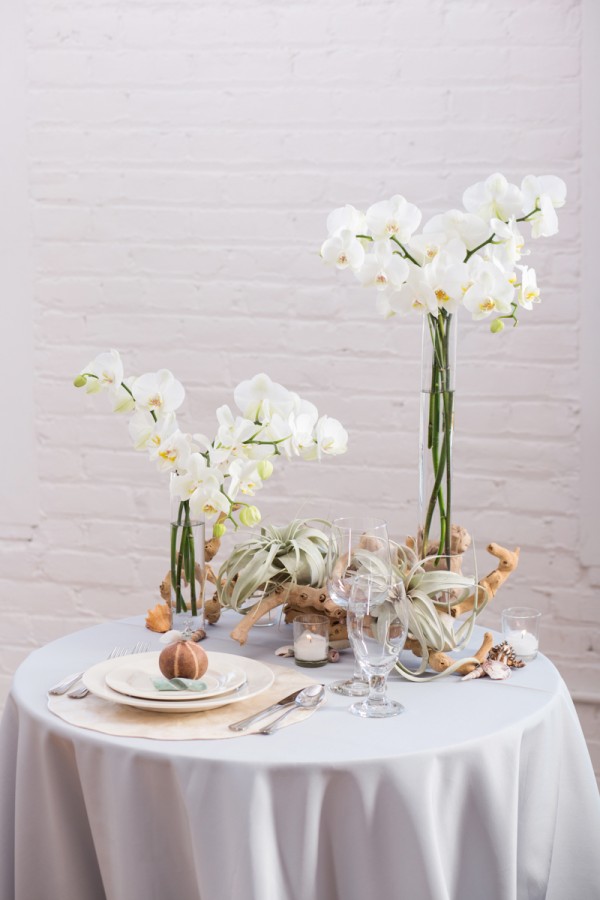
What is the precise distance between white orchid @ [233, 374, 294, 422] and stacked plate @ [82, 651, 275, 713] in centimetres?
38

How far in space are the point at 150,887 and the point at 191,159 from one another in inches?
79.0

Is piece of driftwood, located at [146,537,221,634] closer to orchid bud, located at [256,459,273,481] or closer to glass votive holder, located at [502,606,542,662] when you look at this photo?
orchid bud, located at [256,459,273,481]

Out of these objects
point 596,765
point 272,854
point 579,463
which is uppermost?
point 579,463

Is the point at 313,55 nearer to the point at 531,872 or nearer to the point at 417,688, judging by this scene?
the point at 417,688

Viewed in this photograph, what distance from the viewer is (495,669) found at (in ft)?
5.51

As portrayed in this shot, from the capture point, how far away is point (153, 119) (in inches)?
115

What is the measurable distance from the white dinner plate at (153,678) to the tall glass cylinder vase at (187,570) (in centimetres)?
14

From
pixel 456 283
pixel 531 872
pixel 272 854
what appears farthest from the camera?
pixel 456 283

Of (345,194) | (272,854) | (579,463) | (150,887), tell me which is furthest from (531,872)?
(345,194)

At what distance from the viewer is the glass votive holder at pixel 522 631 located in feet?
5.90

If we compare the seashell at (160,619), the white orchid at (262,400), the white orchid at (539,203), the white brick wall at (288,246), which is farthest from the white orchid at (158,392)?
the white brick wall at (288,246)

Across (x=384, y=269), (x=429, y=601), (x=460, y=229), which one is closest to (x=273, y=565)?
(x=429, y=601)

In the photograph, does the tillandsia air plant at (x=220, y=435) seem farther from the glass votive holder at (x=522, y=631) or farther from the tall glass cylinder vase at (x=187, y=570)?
the glass votive holder at (x=522, y=631)

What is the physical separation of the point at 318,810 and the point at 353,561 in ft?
1.28
